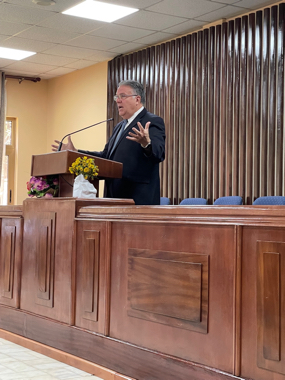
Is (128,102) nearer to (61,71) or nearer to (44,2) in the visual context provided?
(44,2)

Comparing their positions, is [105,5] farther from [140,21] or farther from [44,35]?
[44,35]

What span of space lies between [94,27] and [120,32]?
382 mm

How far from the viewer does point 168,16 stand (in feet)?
21.6

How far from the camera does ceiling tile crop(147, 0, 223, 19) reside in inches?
241

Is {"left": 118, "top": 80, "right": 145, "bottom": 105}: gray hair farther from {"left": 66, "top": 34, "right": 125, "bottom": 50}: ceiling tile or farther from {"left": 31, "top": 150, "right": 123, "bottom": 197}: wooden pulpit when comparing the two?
{"left": 66, "top": 34, "right": 125, "bottom": 50}: ceiling tile

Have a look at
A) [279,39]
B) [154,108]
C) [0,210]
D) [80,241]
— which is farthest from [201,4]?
[80,241]

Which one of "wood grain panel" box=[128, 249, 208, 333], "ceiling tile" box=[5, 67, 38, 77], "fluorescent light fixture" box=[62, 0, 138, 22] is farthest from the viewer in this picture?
"ceiling tile" box=[5, 67, 38, 77]

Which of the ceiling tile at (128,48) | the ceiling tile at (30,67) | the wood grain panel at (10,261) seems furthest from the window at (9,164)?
the wood grain panel at (10,261)

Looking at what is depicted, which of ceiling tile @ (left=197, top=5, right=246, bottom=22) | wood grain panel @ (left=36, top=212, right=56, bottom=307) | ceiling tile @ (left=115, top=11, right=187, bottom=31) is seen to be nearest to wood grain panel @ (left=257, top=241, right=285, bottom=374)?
wood grain panel @ (left=36, top=212, right=56, bottom=307)

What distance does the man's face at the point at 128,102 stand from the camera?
391 cm

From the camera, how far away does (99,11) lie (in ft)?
21.6

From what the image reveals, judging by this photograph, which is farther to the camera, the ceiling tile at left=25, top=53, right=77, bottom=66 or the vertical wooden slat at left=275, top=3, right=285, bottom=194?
the ceiling tile at left=25, top=53, right=77, bottom=66

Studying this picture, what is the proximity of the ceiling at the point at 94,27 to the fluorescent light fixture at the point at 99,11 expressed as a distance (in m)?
0.10

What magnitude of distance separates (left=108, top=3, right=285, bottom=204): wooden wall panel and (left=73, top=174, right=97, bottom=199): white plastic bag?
285 cm
